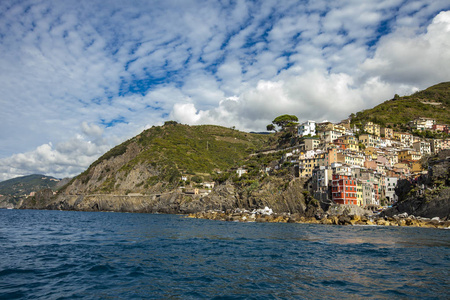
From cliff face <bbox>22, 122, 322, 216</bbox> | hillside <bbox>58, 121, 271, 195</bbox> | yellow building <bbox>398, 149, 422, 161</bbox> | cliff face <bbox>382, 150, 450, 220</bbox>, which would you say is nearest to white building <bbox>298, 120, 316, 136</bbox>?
cliff face <bbox>22, 122, 322, 216</bbox>

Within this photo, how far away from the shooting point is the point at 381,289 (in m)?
14.6

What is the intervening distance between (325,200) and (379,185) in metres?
21.3

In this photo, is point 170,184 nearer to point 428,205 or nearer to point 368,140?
point 368,140

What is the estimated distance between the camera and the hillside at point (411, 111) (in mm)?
151125

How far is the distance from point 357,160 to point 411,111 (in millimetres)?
100640

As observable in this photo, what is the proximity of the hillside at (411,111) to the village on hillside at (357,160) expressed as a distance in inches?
700

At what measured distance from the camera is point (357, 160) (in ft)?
306

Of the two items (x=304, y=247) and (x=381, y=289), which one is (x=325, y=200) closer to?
(x=304, y=247)

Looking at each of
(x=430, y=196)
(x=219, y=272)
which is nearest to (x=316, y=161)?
(x=430, y=196)

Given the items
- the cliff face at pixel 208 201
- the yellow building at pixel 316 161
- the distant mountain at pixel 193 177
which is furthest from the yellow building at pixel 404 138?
the cliff face at pixel 208 201

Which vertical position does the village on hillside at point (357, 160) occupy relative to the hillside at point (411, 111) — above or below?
below

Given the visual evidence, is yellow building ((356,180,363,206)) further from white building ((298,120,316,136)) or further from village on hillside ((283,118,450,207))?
white building ((298,120,316,136))

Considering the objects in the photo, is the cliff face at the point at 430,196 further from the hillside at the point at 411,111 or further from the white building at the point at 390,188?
the hillside at the point at 411,111

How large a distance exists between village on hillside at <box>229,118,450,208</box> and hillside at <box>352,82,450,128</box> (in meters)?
17.8
